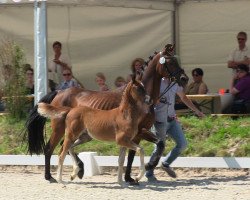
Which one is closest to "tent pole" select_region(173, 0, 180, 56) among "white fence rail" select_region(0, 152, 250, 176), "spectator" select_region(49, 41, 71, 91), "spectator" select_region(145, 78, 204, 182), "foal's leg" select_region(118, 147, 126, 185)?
"spectator" select_region(49, 41, 71, 91)

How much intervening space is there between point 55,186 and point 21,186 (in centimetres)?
50

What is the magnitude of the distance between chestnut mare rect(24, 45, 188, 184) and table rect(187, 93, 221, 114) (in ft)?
11.1

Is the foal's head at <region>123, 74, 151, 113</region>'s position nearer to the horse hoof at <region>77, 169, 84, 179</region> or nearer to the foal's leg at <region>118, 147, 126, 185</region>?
the foal's leg at <region>118, 147, 126, 185</region>

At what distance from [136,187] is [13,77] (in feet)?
17.0

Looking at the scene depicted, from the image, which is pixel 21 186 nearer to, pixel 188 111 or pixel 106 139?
pixel 106 139

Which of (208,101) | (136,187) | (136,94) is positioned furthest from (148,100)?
(208,101)

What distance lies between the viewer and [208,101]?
16.1 metres

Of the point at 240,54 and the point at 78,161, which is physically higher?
the point at 240,54

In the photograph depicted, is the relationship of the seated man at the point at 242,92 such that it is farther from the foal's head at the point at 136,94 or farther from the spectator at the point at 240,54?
the foal's head at the point at 136,94

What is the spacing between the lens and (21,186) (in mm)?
11812

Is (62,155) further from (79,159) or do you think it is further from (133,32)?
(133,32)

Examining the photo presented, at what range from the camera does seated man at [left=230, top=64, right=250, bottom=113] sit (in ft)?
50.0

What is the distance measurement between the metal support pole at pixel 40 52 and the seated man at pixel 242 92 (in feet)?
11.9

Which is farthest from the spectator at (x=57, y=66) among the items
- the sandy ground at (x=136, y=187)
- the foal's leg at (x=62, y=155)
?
the foal's leg at (x=62, y=155)
